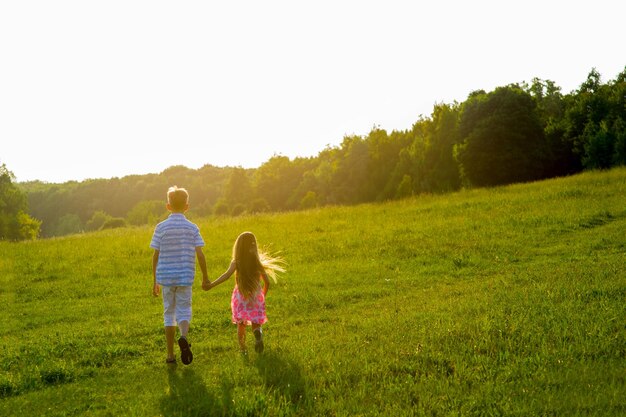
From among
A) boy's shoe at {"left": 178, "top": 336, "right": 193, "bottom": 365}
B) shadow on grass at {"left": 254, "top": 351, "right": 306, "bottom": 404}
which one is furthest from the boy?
shadow on grass at {"left": 254, "top": 351, "right": 306, "bottom": 404}

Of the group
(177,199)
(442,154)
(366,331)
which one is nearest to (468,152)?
(442,154)

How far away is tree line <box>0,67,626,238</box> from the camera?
159 ft

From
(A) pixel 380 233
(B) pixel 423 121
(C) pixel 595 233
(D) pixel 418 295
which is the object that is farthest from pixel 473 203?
(B) pixel 423 121

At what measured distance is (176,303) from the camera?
8391mm

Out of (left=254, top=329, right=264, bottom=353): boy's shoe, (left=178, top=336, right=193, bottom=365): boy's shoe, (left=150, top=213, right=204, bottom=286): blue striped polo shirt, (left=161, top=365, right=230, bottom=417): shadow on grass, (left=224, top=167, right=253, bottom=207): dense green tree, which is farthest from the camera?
(left=224, top=167, right=253, bottom=207): dense green tree

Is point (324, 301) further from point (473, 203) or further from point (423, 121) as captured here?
point (423, 121)

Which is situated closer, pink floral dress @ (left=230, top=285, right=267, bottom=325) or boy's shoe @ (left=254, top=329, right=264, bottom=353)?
boy's shoe @ (left=254, top=329, right=264, bottom=353)

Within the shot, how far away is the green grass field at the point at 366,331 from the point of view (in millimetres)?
6309

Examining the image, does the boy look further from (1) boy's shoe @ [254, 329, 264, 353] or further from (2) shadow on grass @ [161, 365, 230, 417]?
(1) boy's shoe @ [254, 329, 264, 353]

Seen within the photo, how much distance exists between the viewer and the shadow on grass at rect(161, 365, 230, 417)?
19.9ft

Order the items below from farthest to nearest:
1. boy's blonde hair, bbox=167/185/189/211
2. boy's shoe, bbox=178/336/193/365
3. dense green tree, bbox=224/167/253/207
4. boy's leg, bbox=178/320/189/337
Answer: dense green tree, bbox=224/167/253/207 < boy's blonde hair, bbox=167/185/189/211 < boy's leg, bbox=178/320/189/337 < boy's shoe, bbox=178/336/193/365

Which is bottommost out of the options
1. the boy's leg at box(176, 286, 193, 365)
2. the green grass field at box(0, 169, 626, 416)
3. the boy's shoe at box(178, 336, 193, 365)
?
the green grass field at box(0, 169, 626, 416)

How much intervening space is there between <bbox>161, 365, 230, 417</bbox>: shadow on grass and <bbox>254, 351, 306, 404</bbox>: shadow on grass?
2.32 ft

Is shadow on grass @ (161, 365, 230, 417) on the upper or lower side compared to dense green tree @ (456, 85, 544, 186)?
lower
